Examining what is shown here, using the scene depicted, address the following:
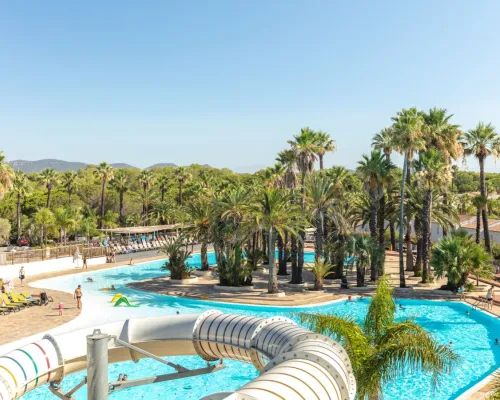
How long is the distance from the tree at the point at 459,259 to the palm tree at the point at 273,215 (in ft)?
31.8

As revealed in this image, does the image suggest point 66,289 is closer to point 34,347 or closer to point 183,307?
point 183,307

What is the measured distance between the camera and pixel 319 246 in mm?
32031

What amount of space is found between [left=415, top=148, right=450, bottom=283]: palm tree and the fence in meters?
31.0

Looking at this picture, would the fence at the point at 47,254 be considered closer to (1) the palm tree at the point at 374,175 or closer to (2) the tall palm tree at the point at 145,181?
(2) the tall palm tree at the point at 145,181

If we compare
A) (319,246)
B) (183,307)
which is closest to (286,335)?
(183,307)

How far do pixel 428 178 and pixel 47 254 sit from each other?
32.9m

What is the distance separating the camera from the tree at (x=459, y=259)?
98.3 ft

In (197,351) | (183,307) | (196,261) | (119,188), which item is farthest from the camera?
(119,188)

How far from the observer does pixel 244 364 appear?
2033 cm

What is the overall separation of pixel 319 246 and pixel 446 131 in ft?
46.4

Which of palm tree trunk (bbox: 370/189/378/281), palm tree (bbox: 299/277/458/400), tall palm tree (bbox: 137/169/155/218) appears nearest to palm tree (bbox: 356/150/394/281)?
palm tree trunk (bbox: 370/189/378/281)

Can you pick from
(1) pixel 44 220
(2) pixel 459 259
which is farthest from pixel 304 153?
(1) pixel 44 220

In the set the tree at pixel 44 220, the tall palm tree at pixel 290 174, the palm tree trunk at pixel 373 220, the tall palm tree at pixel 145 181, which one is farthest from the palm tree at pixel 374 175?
the tall palm tree at pixel 145 181

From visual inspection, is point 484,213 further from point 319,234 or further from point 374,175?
point 319,234
